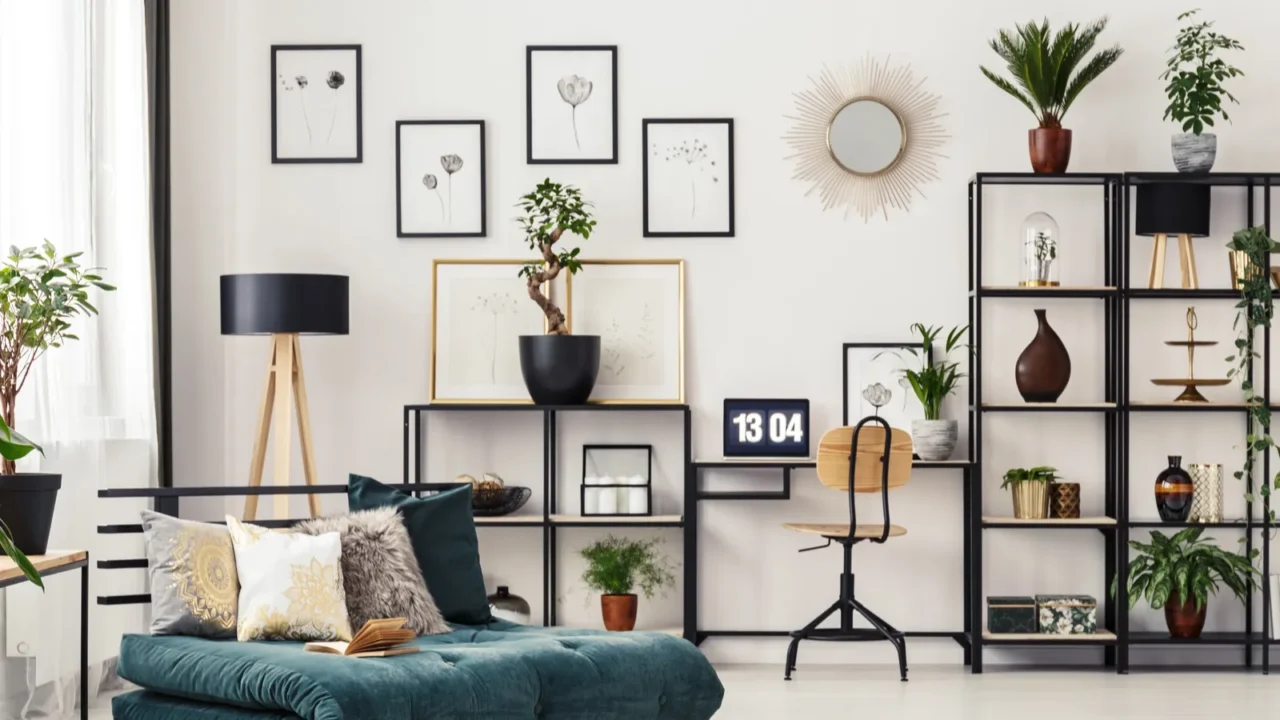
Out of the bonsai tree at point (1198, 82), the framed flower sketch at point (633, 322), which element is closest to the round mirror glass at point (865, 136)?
the framed flower sketch at point (633, 322)

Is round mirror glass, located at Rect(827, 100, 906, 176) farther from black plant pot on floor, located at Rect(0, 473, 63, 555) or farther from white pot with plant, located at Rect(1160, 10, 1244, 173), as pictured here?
black plant pot on floor, located at Rect(0, 473, 63, 555)

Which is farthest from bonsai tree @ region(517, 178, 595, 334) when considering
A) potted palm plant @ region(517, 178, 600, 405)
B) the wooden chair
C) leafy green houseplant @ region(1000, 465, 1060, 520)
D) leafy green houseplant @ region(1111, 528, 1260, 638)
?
leafy green houseplant @ region(1111, 528, 1260, 638)

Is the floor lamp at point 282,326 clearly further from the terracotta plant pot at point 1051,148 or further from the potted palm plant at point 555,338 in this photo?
the terracotta plant pot at point 1051,148

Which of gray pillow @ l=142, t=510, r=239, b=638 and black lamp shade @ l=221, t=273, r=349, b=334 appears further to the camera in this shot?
black lamp shade @ l=221, t=273, r=349, b=334

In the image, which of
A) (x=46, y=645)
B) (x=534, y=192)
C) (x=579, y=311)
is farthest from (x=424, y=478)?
(x=46, y=645)

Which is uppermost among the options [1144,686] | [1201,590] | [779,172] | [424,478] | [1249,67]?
[1249,67]

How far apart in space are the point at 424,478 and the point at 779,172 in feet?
6.44

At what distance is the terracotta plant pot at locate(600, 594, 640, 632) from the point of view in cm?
486

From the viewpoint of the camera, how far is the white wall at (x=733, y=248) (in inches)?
199

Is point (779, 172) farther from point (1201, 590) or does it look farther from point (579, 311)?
point (1201, 590)

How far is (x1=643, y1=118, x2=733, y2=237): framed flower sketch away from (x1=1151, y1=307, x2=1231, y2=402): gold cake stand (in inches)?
73.5

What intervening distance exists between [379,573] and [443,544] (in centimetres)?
26

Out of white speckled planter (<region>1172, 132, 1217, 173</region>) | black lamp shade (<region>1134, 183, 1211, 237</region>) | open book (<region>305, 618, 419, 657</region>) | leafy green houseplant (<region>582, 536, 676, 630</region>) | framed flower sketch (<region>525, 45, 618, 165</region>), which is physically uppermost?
framed flower sketch (<region>525, 45, 618, 165</region>)

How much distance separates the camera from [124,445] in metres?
4.41
